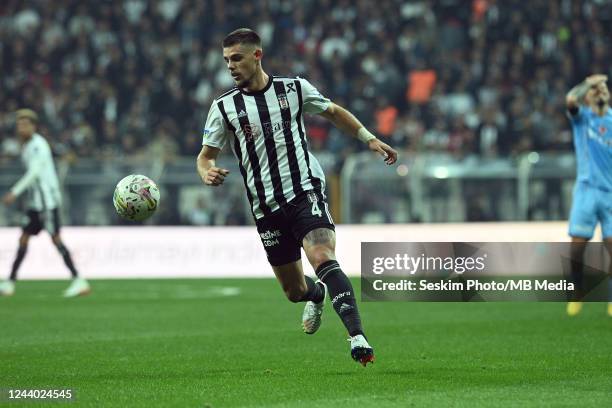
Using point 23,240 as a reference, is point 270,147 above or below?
above

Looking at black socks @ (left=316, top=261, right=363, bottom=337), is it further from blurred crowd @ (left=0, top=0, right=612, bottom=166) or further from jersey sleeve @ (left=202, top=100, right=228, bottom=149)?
blurred crowd @ (left=0, top=0, right=612, bottom=166)

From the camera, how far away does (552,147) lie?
21.5m

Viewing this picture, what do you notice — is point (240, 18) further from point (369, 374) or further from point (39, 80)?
point (369, 374)

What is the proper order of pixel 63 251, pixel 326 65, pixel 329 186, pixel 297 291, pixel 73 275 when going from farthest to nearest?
Result: pixel 326 65 → pixel 329 186 → pixel 73 275 → pixel 63 251 → pixel 297 291

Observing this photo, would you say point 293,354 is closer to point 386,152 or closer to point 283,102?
point 386,152

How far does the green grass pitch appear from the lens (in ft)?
22.0

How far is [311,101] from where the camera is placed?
8203 mm

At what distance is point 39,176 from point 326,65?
33.0 feet

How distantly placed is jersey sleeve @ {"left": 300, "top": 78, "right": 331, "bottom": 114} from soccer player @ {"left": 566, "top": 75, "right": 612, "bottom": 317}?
4549 mm

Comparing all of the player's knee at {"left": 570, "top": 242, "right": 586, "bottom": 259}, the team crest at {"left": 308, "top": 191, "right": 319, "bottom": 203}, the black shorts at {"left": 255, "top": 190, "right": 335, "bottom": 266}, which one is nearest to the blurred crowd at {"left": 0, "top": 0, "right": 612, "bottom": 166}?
the player's knee at {"left": 570, "top": 242, "right": 586, "bottom": 259}

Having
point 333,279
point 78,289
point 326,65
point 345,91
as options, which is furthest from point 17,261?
point 326,65

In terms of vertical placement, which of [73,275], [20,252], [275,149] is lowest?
[73,275]

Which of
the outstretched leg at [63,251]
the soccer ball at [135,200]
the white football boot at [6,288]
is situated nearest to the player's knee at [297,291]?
the soccer ball at [135,200]

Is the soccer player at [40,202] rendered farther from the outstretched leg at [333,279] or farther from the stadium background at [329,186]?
the outstretched leg at [333,279]
